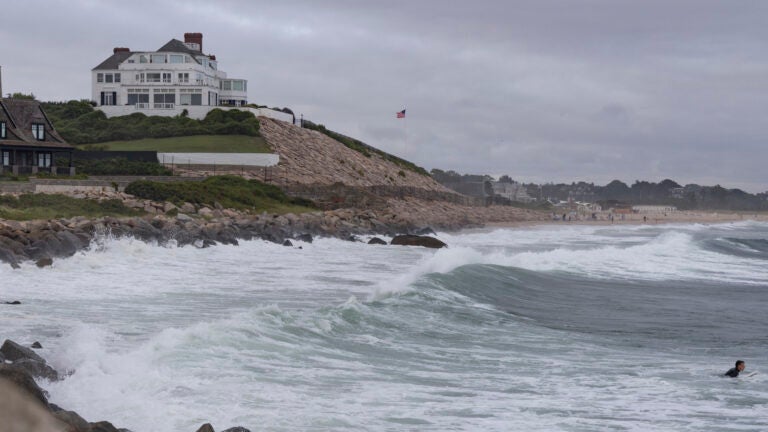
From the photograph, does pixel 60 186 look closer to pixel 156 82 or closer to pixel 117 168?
pixel 117 168

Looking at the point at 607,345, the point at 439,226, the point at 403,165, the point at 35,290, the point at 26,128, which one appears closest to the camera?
the point at 607,345

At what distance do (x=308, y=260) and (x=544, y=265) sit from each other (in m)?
10.0

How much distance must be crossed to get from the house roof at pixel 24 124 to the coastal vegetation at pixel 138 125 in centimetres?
1726

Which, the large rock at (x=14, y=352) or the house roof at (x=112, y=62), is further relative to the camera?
the house roof at (x=112, y=62)

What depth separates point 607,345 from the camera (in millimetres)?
18719

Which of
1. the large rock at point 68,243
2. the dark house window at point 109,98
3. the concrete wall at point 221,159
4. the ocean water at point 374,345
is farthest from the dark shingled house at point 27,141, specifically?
the dark house window at point 109,98

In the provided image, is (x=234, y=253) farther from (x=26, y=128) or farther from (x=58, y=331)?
(x=26, y=128)

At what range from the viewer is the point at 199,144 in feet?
224

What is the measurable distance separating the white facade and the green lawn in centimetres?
851

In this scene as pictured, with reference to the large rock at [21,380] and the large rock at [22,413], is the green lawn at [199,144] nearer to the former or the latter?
the large rock at [21,380]

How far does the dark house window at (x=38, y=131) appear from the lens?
49906mm

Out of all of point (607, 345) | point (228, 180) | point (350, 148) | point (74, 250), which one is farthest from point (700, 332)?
point (350, 148)

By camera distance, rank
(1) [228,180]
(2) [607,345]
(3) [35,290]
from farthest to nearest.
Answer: (1) [228,180] < (3) [35,290] < (2) [607,345]

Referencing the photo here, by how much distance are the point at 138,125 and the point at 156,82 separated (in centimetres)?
803
